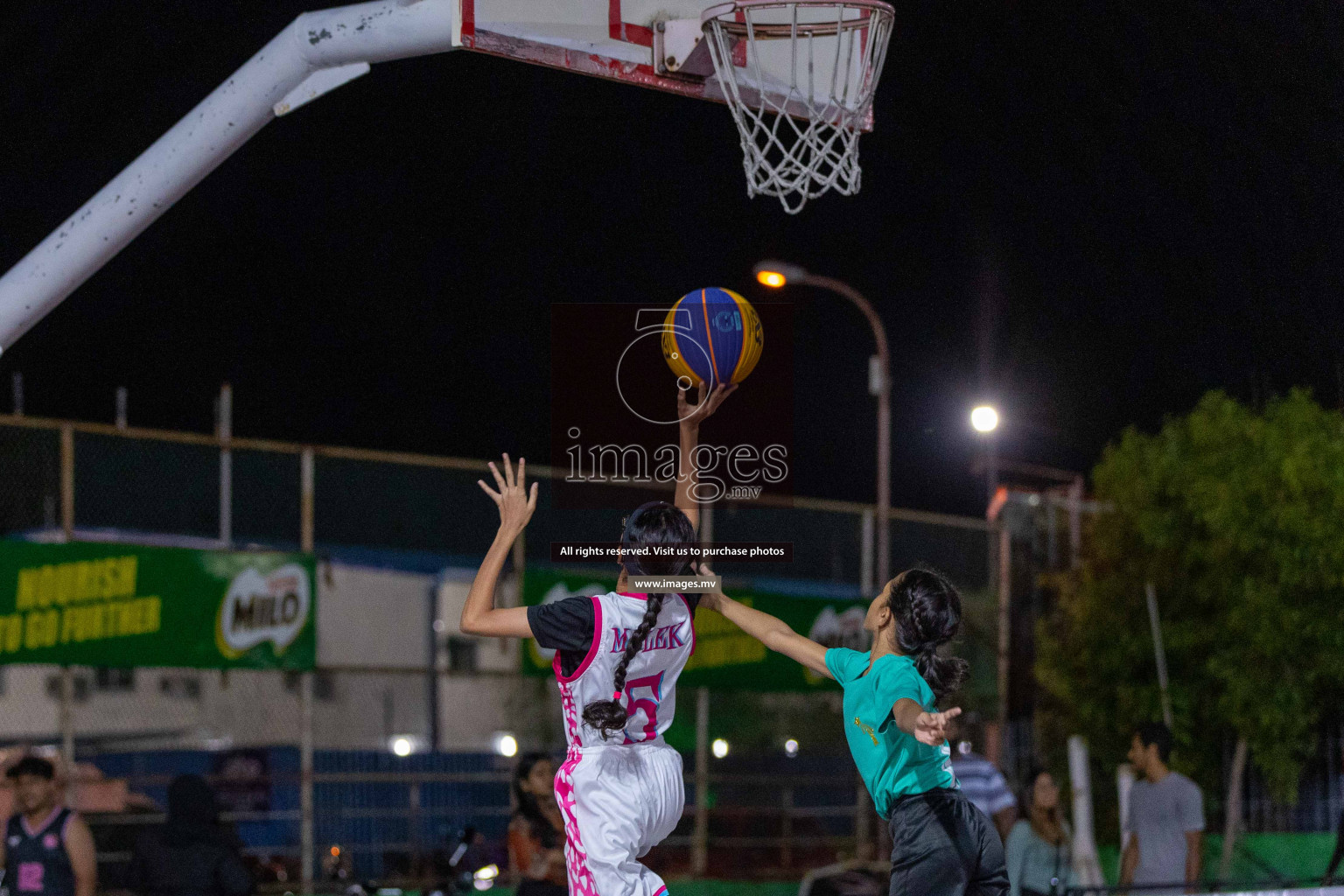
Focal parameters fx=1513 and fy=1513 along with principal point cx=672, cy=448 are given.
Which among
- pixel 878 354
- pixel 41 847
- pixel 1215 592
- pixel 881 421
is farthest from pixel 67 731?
pixel 1215 592

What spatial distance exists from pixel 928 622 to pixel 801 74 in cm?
439

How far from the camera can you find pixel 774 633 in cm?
571

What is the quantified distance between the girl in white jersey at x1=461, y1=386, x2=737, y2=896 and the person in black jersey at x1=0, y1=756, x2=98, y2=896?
3760 mm

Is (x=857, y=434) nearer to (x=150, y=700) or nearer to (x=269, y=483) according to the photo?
(x=150, y=700)

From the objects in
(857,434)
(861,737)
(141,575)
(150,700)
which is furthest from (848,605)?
(150,700)

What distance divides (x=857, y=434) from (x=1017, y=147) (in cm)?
957

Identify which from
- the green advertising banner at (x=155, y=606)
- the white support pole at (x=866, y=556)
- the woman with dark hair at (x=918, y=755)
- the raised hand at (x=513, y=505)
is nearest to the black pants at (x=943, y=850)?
the woman with dark hair at (x=918, y=755)

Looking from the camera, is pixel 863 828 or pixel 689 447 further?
pixel 863 828

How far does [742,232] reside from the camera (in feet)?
94.2

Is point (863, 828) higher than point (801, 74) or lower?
lower

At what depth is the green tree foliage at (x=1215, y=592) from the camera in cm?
1644

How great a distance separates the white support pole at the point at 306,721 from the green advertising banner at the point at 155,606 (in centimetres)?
42

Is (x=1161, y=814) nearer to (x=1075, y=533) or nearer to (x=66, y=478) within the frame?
(x=66, y=478)

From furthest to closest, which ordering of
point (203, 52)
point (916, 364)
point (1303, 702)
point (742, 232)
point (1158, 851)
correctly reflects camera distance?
point (916, 364), point (742, 232), point (203, 52), point (1303, 702), point (1158, 851)
